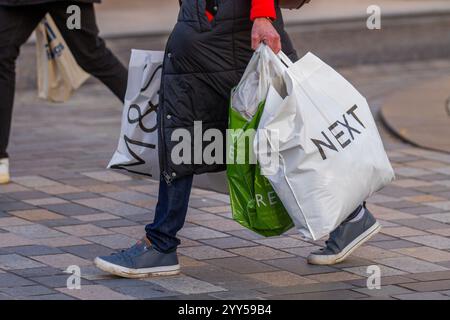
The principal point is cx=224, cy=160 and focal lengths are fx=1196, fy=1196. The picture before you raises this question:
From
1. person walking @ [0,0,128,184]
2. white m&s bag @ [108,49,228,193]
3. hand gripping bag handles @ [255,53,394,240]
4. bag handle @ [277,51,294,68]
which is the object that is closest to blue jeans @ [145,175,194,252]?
white m&s bag @ [108,49,228,193]

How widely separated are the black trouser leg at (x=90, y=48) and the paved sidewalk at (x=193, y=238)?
594 millimetres

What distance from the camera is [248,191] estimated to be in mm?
4895

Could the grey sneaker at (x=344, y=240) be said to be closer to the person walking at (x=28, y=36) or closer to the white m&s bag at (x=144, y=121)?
the white m&s bag at (x=144, y=121)

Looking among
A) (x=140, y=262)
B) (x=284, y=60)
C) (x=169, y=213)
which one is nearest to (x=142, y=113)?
(x=169, y=213)

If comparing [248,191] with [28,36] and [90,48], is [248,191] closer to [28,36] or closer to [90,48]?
[90,48]

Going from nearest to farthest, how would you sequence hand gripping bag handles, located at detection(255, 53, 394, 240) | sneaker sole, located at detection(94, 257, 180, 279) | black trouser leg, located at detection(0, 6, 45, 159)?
hand gripping bag handles, located at detection(255, 53, 394, 240), sneaker sole, located at detection(94, 257, 180, 279), black trouser leg, located at detection(0, 6, 45, 159)

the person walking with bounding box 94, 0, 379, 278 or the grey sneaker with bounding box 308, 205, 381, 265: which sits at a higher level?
the person walking with bounding box 94, 0, 379, 278

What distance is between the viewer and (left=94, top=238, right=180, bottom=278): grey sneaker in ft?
16.3

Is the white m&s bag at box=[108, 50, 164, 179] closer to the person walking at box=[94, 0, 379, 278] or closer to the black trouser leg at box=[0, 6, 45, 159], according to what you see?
the person walking at box=[94, 0, 379, 278]

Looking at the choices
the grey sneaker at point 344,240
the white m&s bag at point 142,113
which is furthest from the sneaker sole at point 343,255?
the white m&s bag at point 142,113

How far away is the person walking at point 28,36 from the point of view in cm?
659

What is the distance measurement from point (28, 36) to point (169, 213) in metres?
2.19

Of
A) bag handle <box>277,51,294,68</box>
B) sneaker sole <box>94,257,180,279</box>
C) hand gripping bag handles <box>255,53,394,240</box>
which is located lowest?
sneaker sole <box>94,257,180,279</box>
